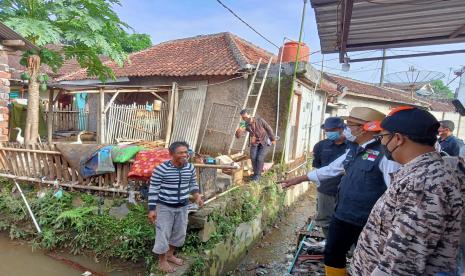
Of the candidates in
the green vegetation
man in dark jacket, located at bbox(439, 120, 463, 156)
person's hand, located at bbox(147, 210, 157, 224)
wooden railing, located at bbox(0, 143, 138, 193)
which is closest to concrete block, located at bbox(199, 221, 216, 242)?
the green vegetation

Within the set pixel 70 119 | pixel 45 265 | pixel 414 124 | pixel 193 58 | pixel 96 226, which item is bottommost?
pixel 45 265

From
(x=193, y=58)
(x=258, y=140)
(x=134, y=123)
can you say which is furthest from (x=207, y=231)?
(x=193, y=58)

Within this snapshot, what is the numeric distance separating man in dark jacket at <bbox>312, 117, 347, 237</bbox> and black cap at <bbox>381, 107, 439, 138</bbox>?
2073 mm

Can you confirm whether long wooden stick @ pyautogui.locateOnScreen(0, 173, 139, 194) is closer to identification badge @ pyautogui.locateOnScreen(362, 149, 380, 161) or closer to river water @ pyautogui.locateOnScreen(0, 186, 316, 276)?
river water @ pyautogui.locateOnScreen(0, 186, 316, 276)

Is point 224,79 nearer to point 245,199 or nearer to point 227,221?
point 245,199

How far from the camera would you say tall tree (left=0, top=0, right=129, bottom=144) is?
5.97 metres

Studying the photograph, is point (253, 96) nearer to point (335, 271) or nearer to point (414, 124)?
point (335, 271)

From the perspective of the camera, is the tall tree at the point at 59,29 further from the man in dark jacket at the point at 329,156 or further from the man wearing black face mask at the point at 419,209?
the man wearing black face mask at the point at 419,209

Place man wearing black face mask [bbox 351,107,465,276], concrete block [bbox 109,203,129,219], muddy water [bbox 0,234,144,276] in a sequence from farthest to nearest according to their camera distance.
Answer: concrete block [bbox 109,203,129,219] < muddy water [bbox 0,234,144,276] < man wearing black face mask [bbox 351,107,465,276]

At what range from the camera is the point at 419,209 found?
150 centimetres

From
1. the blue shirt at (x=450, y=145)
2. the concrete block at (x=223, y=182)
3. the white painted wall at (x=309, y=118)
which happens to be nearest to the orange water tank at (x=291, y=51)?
the white painted wall at (x=309, y=118)

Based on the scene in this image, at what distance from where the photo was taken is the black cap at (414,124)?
1703 mm

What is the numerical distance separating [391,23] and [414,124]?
197 centimetres

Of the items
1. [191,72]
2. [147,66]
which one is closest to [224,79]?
[191,72]
